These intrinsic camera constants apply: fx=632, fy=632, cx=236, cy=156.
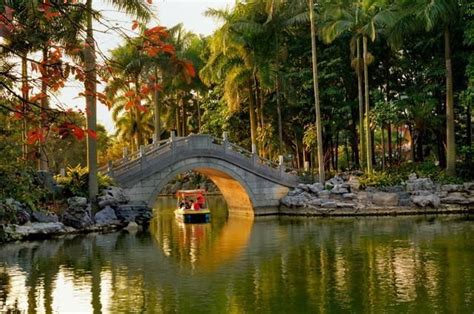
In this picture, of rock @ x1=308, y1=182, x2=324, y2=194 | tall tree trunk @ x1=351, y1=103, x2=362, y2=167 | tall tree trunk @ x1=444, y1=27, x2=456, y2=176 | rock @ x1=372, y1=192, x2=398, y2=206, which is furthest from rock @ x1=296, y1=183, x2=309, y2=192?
tall tree trunk @ x1=351, y1=103, x2=362, y2=167

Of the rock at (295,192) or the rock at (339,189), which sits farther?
the rock at (295,192)

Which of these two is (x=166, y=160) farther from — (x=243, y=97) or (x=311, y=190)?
(x=243, y=97)

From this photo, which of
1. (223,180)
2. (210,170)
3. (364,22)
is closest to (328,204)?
(210,170)

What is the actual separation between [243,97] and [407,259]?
896 inches

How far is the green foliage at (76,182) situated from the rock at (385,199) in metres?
11.7

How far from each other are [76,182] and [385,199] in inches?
522

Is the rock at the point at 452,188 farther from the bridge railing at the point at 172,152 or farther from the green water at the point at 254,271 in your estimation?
the bridge railing at the point at 172,152

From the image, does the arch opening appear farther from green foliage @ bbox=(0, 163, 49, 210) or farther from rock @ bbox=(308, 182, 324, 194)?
green foliage @ bbox=(0, 163, 49, 210)

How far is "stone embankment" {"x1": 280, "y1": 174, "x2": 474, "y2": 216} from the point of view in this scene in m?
27.3

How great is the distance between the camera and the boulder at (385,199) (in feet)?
90.9

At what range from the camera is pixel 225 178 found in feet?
101

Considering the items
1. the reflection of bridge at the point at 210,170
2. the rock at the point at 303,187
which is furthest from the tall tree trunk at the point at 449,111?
the reflection of bridge at the point at 210,170

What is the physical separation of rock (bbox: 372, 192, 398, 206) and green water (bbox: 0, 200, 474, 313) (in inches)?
139

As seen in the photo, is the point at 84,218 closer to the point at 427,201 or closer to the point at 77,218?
the point at 77,218
